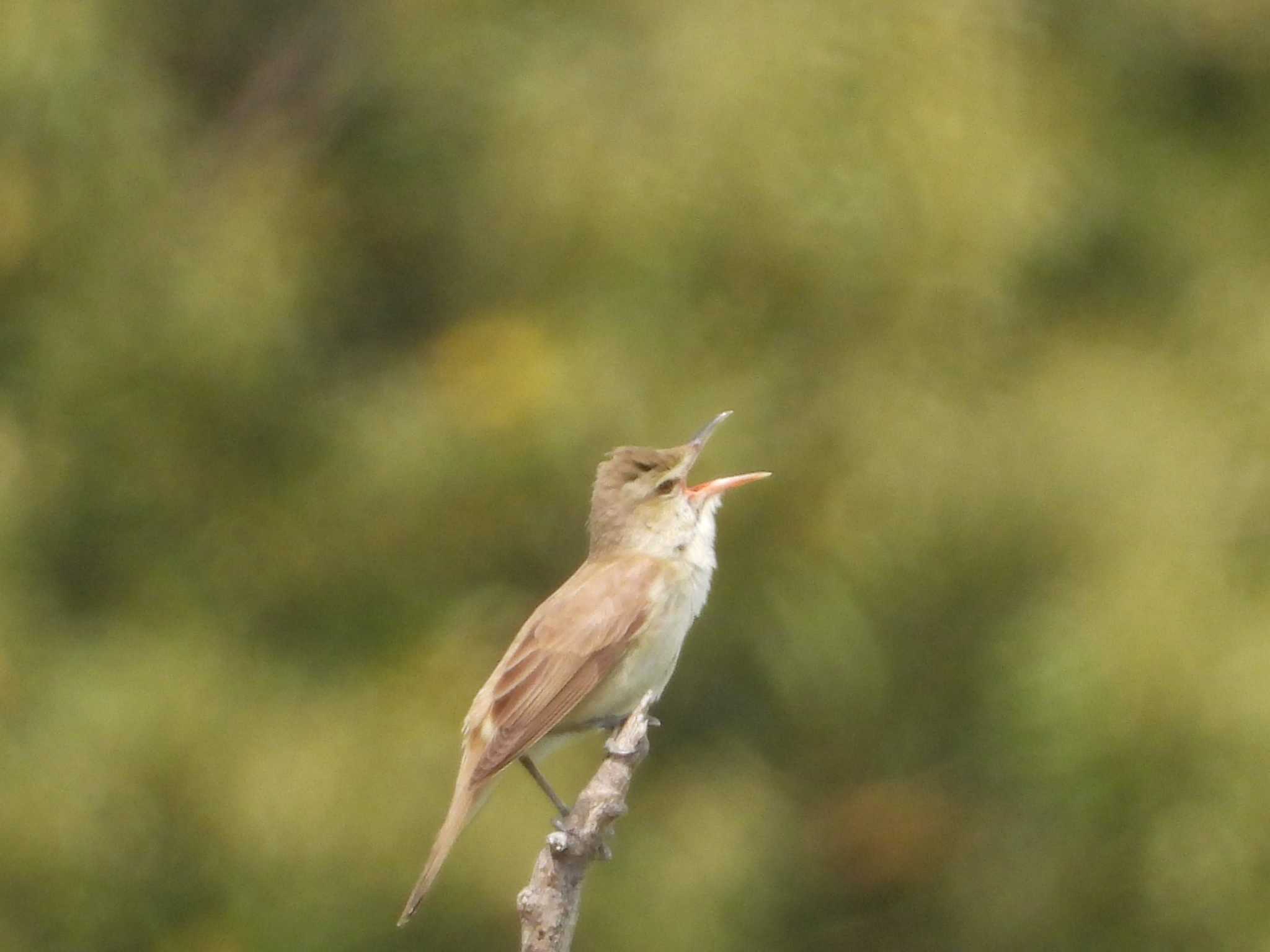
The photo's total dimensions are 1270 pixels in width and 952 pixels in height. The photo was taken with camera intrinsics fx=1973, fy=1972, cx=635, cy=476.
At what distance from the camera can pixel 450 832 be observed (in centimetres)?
328

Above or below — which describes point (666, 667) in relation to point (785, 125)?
below

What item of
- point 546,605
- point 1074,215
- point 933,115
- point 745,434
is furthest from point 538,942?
point 1074,215

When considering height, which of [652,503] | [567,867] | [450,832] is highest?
[652,503]

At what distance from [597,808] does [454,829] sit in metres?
0.53

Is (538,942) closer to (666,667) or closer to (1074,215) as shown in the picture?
(666,667)

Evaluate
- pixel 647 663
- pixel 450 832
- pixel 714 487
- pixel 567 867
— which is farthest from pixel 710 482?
pixel 567 867

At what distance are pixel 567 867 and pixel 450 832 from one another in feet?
1.84

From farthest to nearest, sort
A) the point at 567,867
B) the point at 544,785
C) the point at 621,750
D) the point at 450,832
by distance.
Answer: the point at 544,785 → the point at 450,832 → the point at 621,750 → the point at 567,867

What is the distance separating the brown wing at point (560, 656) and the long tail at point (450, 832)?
0.11ft

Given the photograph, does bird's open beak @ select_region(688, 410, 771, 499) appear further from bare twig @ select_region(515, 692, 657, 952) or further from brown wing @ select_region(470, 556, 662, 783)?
bare twig @ select_region(515, 692, 657, 952)

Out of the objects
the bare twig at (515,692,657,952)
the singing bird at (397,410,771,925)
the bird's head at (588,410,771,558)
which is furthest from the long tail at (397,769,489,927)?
the bird's head at (588,410,771,558)

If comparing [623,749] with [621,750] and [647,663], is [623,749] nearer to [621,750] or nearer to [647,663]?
[621,750]

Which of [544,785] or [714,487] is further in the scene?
[714,487]

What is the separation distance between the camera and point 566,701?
365 cm
